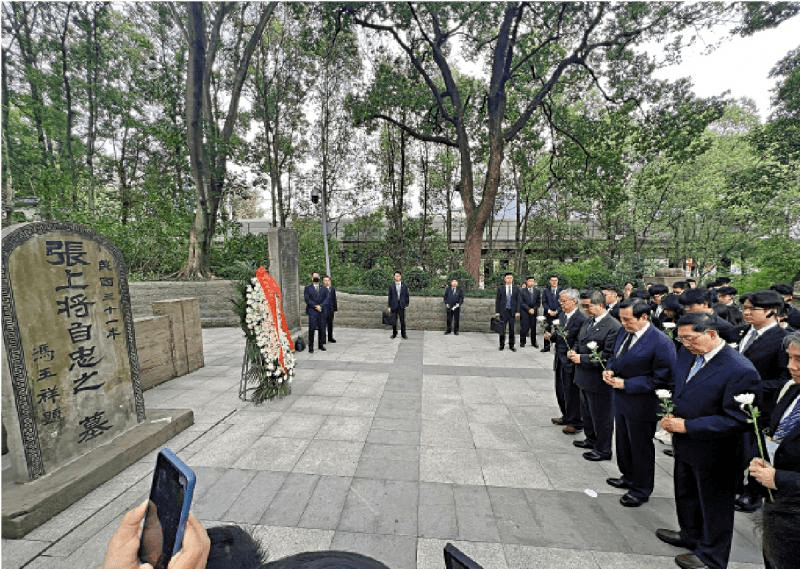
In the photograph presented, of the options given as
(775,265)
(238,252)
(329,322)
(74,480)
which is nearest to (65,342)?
(74,480)

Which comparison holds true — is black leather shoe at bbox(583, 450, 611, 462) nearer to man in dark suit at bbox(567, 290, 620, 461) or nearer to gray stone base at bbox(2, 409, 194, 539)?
man in dark suit at bbox(567, 290, 620, 461)

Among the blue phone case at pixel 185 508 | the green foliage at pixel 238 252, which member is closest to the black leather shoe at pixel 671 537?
the blue phone case at pixel 185 508

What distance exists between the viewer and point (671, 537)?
274cm

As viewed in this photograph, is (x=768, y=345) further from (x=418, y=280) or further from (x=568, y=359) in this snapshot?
(x=418, y=280)

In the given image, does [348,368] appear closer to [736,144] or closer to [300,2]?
[300,2]

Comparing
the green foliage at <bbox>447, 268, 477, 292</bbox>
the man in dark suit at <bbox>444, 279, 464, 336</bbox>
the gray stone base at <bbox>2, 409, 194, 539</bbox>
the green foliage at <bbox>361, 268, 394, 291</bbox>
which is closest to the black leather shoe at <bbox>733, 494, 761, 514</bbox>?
the gray stone base at <bbox>2, 409, 194, 539</bbox>

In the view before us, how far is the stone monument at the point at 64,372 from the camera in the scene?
3.04 meters

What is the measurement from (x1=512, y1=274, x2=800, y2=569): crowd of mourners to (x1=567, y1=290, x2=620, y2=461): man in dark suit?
1cm

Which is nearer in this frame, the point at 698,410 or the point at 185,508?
the point at 185,508

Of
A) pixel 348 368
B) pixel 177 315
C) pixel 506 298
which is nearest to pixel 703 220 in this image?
pixel 506 298

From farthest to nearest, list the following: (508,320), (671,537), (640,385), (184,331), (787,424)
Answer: (508,320), (184,331), (640,385), (671,537), (787,424)

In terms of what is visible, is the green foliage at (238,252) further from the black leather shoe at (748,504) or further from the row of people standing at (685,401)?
the black leather shoe at (748,504)

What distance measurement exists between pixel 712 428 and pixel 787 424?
1.20ft

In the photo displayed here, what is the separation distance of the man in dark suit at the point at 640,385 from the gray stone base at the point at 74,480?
4.96 m
